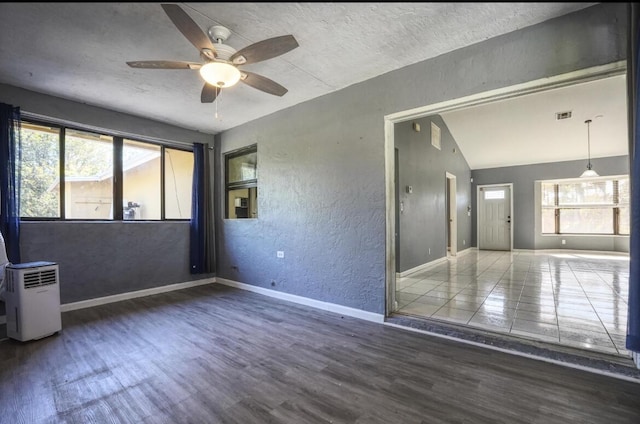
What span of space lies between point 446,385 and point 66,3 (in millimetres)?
3835

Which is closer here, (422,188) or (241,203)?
(241,203)

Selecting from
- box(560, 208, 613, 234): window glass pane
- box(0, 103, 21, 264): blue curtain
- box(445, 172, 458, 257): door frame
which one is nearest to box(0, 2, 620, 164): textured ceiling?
box(0, 103, 21, 264): blue curtain

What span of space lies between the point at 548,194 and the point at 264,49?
9.96 meters

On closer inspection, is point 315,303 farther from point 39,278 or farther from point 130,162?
point 130,162

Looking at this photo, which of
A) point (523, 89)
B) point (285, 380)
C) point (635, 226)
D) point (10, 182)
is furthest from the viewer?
point (10, 182)

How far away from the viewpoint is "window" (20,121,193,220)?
3.48 m

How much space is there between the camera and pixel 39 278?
2.78m

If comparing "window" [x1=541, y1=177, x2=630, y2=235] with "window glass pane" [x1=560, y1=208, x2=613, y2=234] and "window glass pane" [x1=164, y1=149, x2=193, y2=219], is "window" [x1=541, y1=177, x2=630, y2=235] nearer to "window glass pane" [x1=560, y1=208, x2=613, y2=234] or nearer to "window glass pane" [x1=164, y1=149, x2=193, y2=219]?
"window glass pane" [x1=560, y1=208, x2=613, y2=234]

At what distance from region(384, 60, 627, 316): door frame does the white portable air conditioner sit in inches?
138

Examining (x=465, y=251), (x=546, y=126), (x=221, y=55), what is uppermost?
(x=546, y=126)

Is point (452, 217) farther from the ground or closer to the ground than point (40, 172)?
closer to the ground

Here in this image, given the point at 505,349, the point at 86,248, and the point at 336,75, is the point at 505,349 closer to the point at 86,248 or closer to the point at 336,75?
the point at 336,75

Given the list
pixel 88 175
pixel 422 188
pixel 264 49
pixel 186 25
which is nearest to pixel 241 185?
pixel 88 175

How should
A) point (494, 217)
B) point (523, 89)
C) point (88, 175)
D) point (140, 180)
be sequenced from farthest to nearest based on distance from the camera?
point (494, 217) < point (140, 180) < point (88, 175) < point (523, 89)
